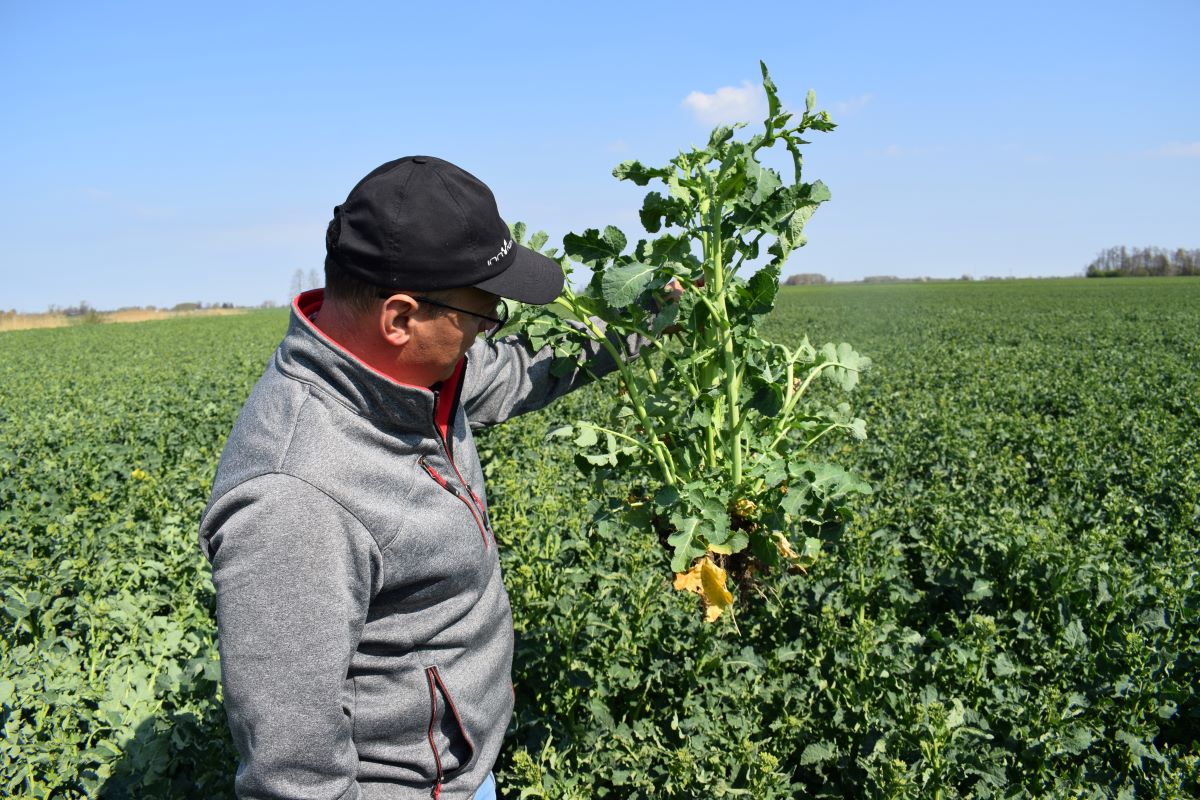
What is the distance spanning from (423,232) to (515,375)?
3.08 feet

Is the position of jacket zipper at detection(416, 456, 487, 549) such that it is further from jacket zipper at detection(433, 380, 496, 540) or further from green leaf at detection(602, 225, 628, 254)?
green leaf at detection(602, 225, 628, 254)

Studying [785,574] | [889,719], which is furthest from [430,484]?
[785,574]

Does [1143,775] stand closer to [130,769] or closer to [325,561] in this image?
[325,561]

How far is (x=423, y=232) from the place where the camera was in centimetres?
160

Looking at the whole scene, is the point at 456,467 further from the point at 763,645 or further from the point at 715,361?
the point at 763,645

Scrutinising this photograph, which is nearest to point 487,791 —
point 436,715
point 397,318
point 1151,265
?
point 436,715

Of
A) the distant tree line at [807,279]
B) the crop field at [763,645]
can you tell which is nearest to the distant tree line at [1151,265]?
the distant tree line at [807,279]

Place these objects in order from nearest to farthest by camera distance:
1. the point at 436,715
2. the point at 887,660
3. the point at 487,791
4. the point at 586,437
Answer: the point at 436,715 → the point at 487,791 → the point at 586,437 → the point at 887,660

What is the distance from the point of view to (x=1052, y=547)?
4.27 metres

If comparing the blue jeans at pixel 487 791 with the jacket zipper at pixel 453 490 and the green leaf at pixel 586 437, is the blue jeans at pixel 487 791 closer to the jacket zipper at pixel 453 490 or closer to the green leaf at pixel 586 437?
the jacket zipper at pixel 453 490

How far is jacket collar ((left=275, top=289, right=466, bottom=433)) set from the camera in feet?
5.22

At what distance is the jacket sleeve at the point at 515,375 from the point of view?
7.84 feet

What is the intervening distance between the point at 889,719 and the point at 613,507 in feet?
4.28

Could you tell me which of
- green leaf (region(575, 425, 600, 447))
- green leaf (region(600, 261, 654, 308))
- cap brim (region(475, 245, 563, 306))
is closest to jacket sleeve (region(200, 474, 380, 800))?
cap brim (region(475, 245, 563, 306))
